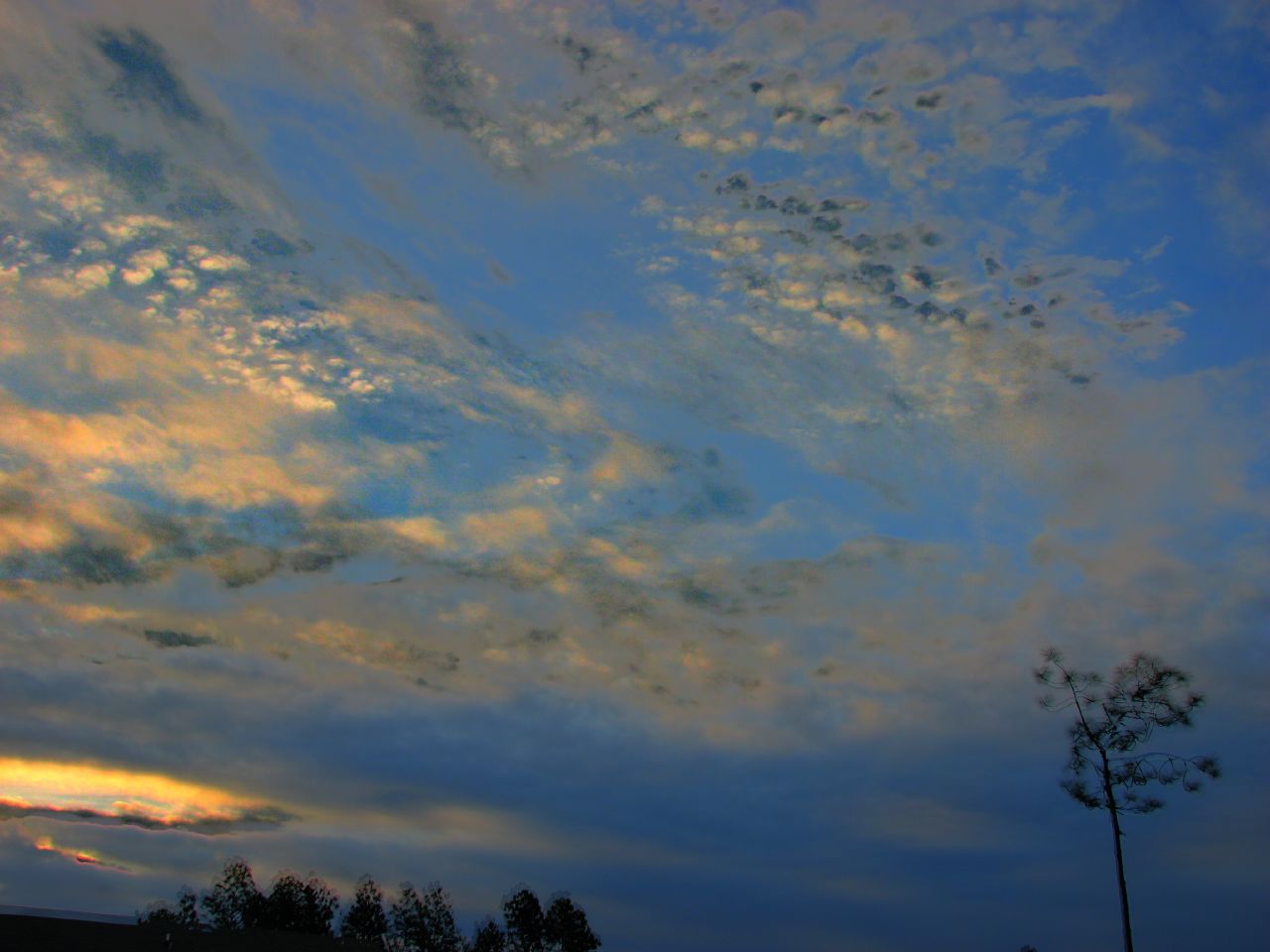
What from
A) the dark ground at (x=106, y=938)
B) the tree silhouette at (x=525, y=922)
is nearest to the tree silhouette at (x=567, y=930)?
the tree silhouette at (x=525, y=922)

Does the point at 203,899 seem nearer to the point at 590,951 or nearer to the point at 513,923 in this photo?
the point at 513,923

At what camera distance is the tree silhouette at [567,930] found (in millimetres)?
146000

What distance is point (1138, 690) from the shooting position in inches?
1769

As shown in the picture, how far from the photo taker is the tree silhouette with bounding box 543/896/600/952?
146000mm

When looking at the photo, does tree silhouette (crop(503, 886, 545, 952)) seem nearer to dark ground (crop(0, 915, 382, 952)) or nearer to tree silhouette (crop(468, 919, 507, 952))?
tree silhouette (crop(468, 919, 507, 952))

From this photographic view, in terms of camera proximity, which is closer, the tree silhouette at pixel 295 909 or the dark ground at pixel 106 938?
the dark ground at pixel 106 938

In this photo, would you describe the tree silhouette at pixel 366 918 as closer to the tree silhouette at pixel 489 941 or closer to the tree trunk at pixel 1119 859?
the tree silhouette at pixel 489 941

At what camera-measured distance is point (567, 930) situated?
484ft

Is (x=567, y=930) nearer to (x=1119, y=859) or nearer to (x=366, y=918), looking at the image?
(x=366, y=918)

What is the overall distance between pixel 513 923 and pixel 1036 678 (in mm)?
124887

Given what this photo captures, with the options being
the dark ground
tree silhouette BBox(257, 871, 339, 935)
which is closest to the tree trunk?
the dark ground

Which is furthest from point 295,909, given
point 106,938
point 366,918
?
point 106,938

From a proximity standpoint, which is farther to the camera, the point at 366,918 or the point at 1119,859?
the point at 366,918

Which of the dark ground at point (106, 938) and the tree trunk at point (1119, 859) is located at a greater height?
the tree trunk at point (1119, 859)
